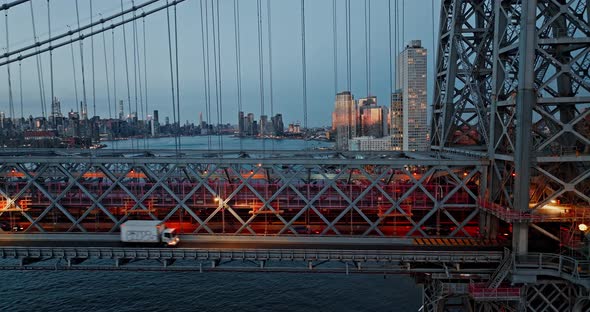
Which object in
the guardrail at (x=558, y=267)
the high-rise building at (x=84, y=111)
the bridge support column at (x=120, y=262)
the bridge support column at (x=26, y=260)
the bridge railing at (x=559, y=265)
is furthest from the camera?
the high-rise building at (x=84, y=111)

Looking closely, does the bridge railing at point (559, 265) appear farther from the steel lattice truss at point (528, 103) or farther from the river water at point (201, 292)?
the river water at point (201, 292)

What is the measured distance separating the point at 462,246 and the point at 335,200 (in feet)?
40.9

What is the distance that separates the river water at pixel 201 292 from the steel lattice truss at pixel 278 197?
10148 millimetres

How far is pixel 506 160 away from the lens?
28.3 meters

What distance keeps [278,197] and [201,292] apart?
2044 cm

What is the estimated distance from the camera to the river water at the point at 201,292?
44812 mm

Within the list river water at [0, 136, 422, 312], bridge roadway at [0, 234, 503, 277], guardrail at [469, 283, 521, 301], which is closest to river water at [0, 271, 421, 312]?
river water at [0, 136, 422, 312]

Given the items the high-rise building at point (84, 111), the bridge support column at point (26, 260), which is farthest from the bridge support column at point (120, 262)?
the high-rise building at point (84, 111)

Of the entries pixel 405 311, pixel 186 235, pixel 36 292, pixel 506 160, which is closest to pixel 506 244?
pixel 506 160

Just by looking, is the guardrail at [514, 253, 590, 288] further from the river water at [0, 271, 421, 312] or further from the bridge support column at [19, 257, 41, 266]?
the bridge support column at [19, 257, 41, 266]

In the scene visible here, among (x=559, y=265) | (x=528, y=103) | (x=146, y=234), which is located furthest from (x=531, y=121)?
(x=146, y=234)

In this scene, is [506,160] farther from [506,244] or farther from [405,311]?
[405,311]

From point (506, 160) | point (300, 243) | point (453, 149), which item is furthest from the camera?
point (453, 149)

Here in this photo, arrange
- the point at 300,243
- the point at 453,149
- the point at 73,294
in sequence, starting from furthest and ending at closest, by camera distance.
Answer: the point at 73,294 < the point at 453,149 < the point at 300,243
